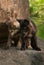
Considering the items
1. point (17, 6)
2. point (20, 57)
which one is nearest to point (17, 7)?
point (17, 6)

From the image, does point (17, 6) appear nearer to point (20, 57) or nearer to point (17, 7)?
point (17, 7)

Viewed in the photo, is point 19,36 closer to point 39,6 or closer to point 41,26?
point 41,26

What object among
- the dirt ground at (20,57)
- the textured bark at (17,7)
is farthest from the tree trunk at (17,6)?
the dirt ground at (20,57)

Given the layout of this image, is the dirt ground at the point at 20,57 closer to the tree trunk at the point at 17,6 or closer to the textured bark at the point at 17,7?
the textured bark at the point at 17,7

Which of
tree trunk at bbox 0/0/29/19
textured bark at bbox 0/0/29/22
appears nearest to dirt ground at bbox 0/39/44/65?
textured bark at bbox 0/0/29/22

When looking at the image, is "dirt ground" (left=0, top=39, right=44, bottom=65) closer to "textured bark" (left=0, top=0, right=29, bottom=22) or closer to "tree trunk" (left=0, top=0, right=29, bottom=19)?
"textured bark" (left=0, top=0, right=29, bottom=22)

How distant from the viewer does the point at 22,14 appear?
32.0 ft

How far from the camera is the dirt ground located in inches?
258

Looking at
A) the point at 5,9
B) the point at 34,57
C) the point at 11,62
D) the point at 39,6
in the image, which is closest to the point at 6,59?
the point at 11,62

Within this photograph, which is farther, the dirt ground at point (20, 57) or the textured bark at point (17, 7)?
the textured bark at point (17, 7)

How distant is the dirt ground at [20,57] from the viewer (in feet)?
21.5

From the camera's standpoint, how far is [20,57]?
22.3 ft

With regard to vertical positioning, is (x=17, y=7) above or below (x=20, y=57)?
above

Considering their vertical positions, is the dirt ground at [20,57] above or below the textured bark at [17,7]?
below
